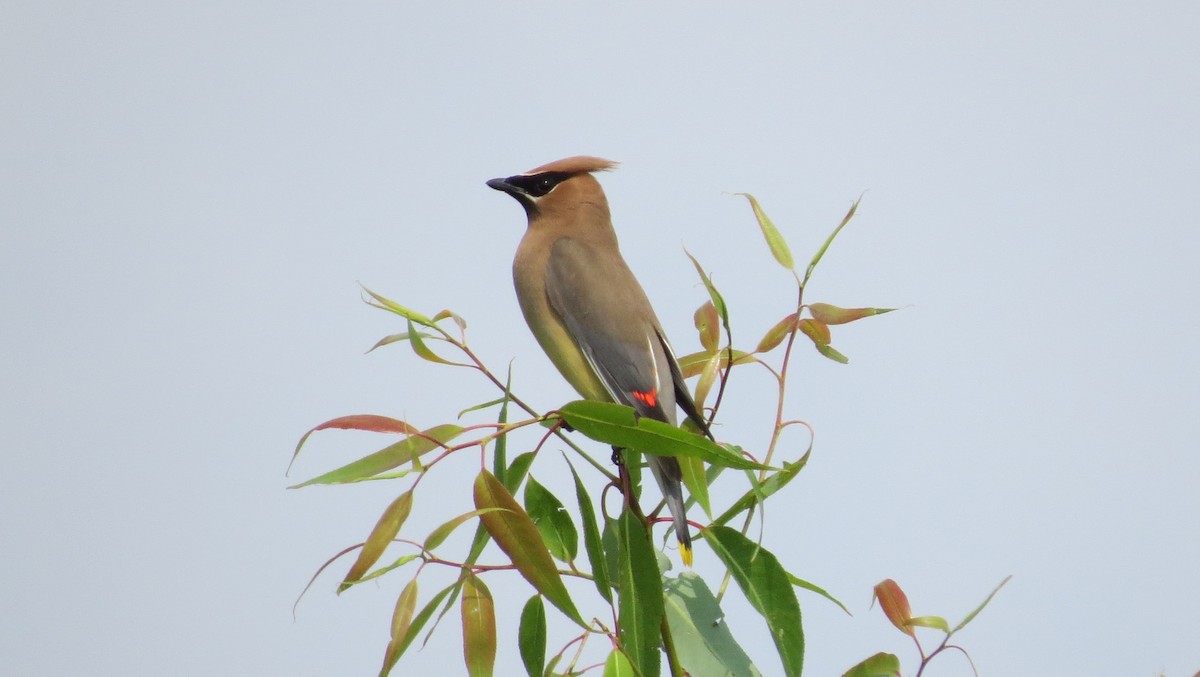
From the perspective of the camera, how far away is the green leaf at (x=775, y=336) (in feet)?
6.98

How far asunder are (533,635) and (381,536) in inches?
13.4

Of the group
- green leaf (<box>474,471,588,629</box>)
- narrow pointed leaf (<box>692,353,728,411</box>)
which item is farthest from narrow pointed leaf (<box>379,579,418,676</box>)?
narrow pointed leaf (<box>692,353,728,411</box>)

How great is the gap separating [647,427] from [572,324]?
3.98 feet

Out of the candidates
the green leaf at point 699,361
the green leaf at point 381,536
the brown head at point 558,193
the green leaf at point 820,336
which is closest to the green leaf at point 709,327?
the green leaf at point 699,361

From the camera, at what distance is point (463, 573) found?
1.77 m

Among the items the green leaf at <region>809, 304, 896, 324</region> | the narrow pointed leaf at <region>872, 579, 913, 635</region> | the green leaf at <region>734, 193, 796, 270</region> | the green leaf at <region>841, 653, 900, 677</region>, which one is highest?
the green leaf at <region>734, 193, 796, 270</region>

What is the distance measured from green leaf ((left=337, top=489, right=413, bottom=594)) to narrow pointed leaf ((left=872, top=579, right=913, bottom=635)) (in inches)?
28.2

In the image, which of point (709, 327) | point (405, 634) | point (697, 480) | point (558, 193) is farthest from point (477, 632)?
point (558, 193)

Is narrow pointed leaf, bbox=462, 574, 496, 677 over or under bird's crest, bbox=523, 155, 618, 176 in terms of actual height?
under

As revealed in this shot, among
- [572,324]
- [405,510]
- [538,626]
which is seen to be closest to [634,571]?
[538,626]

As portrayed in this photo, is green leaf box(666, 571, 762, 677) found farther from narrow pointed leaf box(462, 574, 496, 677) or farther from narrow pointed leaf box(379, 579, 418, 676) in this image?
narrow pointed leaf box(379, 579, 418, 676)

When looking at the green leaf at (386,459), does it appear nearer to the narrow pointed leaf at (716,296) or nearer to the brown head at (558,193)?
the narrow pointed leaf at (716,296)

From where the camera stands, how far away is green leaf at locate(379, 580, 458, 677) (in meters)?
1.73

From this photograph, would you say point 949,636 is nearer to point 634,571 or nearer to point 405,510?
point 634,571
